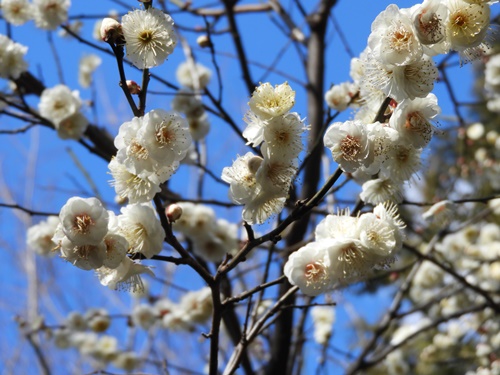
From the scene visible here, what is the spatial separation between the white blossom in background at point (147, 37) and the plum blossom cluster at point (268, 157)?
270mm

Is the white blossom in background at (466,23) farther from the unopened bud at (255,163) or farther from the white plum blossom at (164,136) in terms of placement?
the white plum blossom at (164,136)

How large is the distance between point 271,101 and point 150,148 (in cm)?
31

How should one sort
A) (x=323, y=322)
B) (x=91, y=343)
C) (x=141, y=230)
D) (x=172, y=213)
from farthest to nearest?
(x=91, y=343)
(x=323, y=322)
(x=172, y=213)
(x=141, y=230)

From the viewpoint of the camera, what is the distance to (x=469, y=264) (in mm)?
4730

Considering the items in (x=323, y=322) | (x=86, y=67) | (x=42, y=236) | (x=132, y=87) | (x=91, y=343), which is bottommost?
(x=132, y=87)

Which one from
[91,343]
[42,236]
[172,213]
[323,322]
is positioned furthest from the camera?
[91,343]

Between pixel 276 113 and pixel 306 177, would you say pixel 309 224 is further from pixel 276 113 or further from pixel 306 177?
pixel 276 113

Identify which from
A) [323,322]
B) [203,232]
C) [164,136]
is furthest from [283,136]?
[323,322]

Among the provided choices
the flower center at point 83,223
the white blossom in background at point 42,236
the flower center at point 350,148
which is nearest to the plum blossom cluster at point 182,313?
the white blossom in background at point 42,236

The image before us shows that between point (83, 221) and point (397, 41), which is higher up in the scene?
point (397, 41)

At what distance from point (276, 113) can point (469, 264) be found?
12.5 ft

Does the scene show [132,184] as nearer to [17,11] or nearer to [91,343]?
[17,11]

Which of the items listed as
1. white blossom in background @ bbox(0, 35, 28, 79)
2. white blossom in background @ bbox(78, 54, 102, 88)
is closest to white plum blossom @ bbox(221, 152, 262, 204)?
white blossom in background @ bbox(0, 35, 28, 79)

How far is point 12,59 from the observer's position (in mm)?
2738
